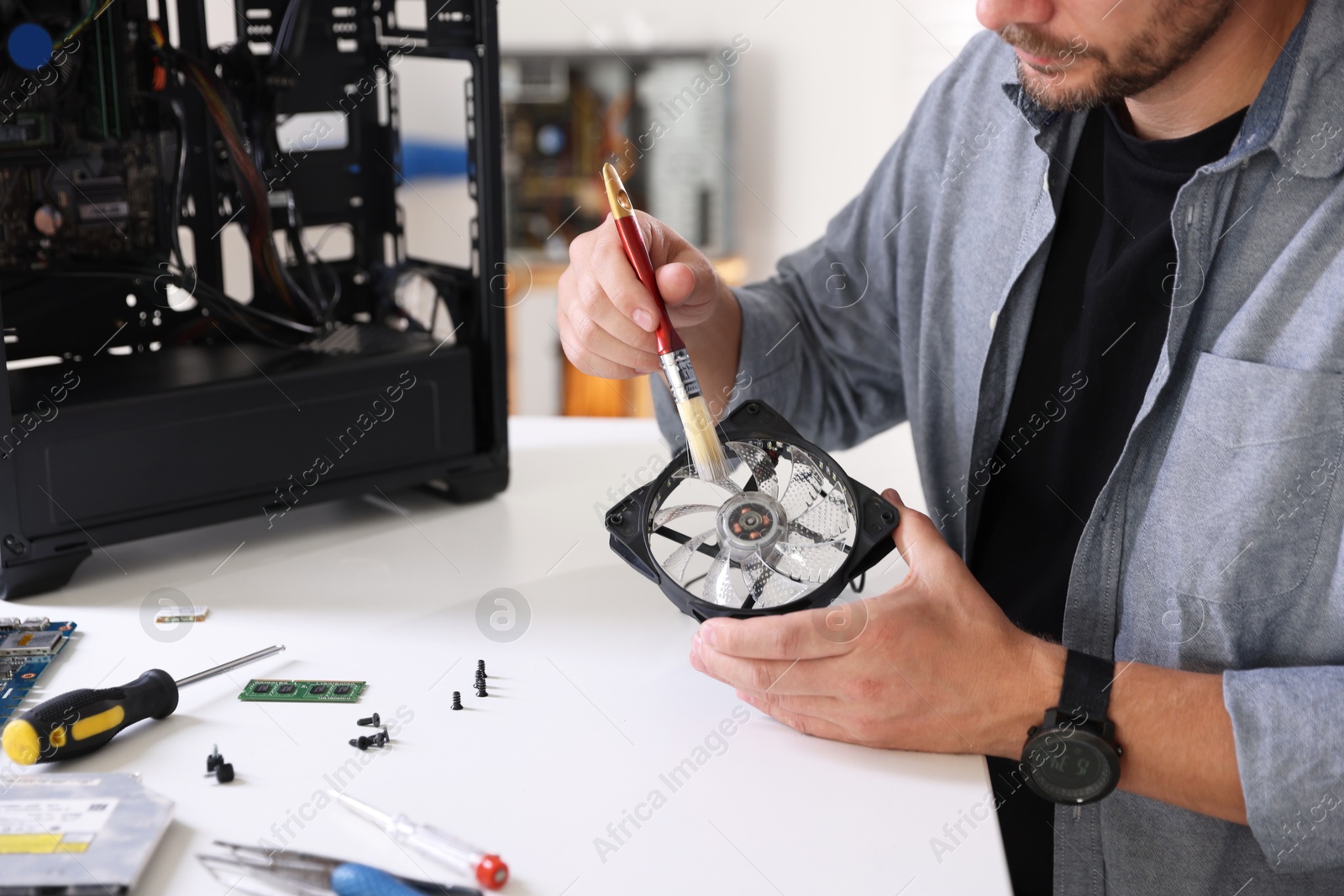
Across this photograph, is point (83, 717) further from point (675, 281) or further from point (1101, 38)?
point (1101, 38)

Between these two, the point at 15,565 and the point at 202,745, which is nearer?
the point at 202,745

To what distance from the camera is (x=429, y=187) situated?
170 inches

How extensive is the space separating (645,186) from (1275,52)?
3557 millimetres

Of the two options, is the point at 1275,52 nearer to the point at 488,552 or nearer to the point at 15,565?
the point at 488,552

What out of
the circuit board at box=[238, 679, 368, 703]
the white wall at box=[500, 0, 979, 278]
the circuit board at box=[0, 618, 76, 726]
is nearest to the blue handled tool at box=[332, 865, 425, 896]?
the circuit board at box=[238, 679, 368, 703]

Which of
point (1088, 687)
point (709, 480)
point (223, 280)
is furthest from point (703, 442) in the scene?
point (223, 280)

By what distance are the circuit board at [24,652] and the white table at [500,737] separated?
0.02m

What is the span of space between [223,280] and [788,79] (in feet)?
11.1

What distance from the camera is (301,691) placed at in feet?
3.55

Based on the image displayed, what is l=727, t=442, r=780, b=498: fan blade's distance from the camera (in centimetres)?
116

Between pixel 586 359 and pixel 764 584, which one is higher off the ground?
pixel 586 359

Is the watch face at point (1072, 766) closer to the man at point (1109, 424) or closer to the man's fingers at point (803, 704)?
the man at point (1109, 424)

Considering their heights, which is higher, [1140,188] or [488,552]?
[1140,188]

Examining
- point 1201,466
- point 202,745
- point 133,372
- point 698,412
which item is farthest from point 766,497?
point 133,372
